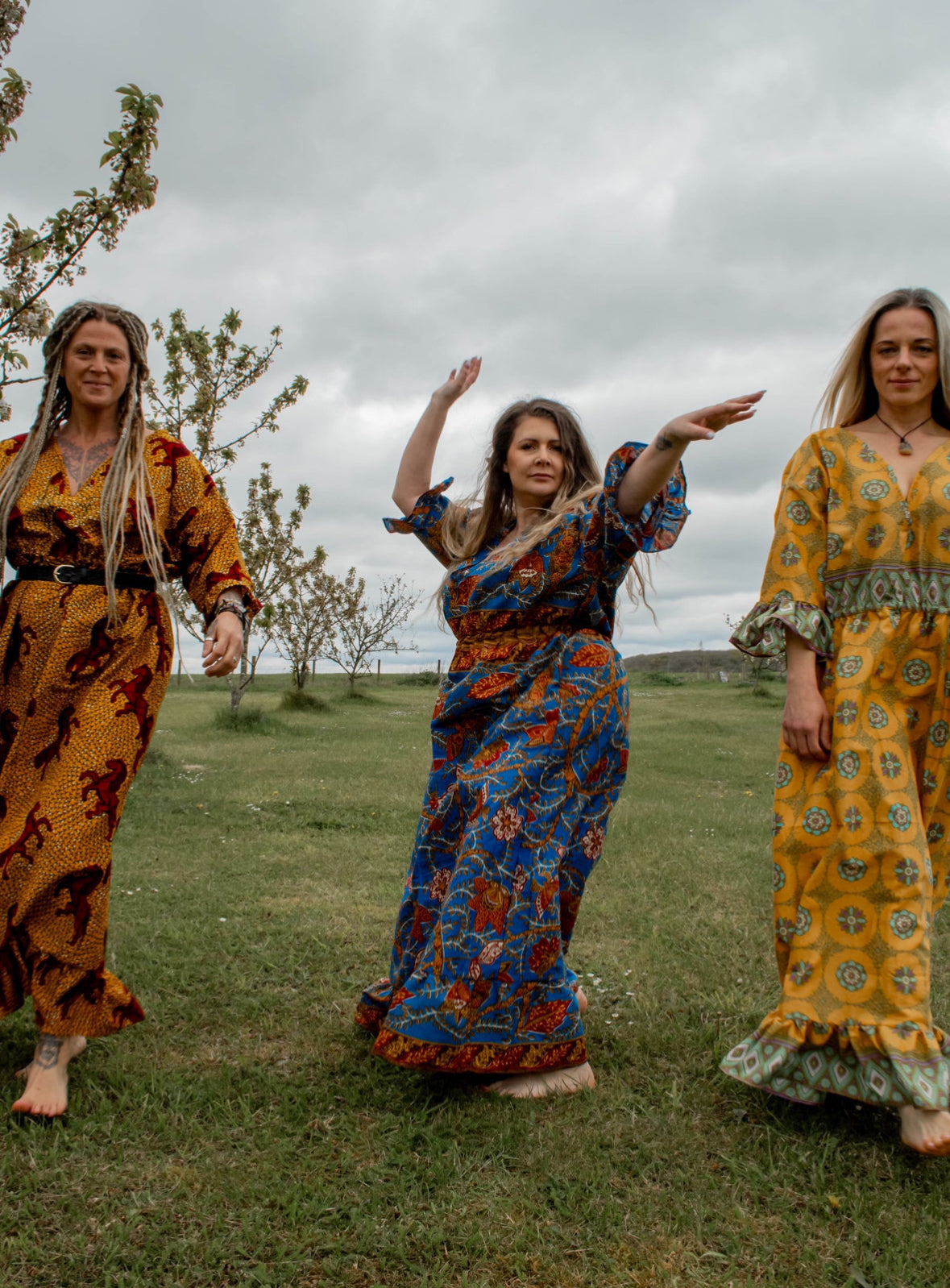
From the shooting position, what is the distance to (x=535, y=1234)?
2283mm

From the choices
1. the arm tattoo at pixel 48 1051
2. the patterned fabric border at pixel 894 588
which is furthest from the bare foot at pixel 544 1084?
the patterned fabric border at pixel 894 588

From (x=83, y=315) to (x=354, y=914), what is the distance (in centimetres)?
303

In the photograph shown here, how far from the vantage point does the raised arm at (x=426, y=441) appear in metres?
3.88

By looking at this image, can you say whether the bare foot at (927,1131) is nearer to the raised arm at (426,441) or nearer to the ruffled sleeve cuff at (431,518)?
the ruffled sleeve cuff at (431,518)

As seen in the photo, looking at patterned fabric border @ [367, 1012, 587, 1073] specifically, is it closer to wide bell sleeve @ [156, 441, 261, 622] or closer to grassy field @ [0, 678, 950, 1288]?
grassy field @ [0, 678, 950, 1288]

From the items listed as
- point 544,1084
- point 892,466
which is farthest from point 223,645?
point 892,466

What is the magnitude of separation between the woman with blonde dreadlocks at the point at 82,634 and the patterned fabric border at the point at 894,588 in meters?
1.92

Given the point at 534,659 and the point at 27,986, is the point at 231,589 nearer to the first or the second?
the point at 534,659

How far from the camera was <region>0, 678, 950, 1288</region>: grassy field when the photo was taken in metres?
2.20

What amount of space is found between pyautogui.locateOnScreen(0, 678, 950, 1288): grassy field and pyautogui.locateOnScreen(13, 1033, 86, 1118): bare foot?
6 cm

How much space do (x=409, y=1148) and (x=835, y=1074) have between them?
3.86ft

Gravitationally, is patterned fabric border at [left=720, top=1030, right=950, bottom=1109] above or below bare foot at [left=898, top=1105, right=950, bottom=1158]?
above

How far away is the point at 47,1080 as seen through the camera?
291cm

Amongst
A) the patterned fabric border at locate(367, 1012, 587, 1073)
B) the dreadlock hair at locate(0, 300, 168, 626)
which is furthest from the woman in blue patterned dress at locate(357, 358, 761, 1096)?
the dreadlock hair at locate(0, 300, 168, 626)
